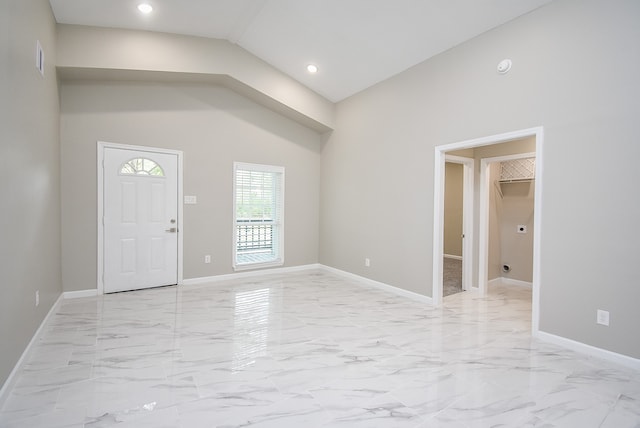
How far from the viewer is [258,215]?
5.91 m

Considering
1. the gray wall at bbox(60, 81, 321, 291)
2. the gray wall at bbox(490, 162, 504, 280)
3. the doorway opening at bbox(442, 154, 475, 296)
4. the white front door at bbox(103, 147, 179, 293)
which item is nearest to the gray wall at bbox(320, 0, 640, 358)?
the doorway opening at bbox(442, 154, 475, 296)

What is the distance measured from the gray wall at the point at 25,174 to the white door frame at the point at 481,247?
13.5 feet

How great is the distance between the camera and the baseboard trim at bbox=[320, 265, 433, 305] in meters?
4.41

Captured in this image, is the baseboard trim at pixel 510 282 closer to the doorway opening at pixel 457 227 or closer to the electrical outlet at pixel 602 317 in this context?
the doorway opening at pixel 457 227

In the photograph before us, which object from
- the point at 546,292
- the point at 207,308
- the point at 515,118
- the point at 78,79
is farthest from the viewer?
the point at 78,79

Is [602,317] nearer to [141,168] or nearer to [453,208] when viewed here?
[141,168]

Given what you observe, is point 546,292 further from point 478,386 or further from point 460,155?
point 460,155

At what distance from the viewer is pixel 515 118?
3369mm

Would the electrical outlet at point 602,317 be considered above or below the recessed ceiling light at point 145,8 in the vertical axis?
below

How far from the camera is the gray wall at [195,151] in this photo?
433 cm

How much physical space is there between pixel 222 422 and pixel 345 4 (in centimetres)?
409

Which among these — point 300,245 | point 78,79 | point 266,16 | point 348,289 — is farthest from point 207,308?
point 266,16

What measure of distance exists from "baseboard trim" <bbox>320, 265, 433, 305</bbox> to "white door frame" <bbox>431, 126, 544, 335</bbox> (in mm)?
188

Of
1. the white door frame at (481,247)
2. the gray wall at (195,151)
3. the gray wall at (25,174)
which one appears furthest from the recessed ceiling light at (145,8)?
the white door frame at (481,247)
